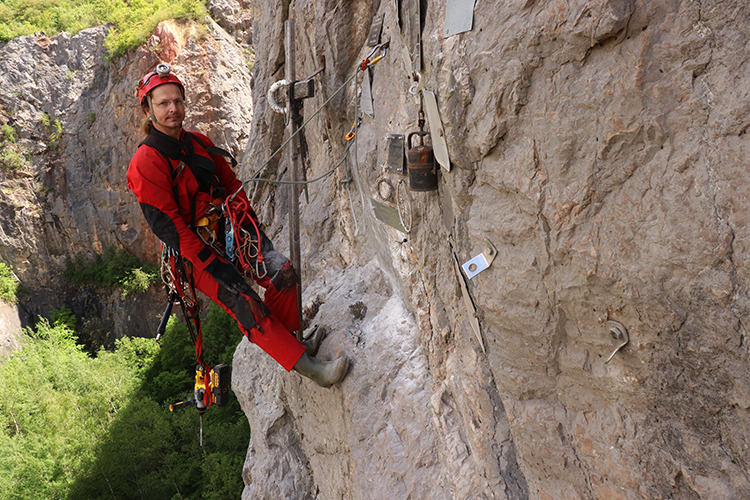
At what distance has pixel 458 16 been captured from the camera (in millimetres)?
1907

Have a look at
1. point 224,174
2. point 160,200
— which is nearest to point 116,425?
point 224,174

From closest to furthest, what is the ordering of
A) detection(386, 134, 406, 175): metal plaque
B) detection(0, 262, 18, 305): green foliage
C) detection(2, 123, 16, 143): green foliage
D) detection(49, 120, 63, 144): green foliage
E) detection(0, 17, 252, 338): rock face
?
1. detection(386, 134, 406, 175): metal plaque
2. detection(0, 17, 252, 338): rock face
3. detection(2, 123, 16, 143): green foliage
4. detection(0, 262, 18, 305): green foliage
5. detection(49, 120, 63, 144): green foliage

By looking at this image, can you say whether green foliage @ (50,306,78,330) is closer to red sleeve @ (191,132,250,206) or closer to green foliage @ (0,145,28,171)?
green foliage @ (0,145,28,171)

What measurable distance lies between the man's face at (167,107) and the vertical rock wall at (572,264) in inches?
49.0

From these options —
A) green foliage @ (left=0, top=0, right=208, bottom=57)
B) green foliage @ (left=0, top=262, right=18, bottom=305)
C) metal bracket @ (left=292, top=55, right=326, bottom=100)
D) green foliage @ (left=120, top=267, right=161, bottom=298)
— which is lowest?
green foliage @ (left=120, top=267, right=161, bottom=298)

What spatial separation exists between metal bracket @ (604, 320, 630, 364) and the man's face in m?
2.67

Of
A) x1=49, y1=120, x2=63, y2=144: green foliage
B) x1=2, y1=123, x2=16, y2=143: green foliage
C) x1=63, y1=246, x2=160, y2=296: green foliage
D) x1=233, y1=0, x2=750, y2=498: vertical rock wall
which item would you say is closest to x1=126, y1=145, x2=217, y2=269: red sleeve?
x1=233, y1=0, x2=750, y2=498: vertical rock wall

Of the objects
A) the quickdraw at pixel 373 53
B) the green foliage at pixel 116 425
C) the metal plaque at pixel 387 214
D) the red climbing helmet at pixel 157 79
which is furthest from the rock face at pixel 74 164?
the metal plaque at pixel 387 214

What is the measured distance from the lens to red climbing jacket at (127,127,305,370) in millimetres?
3055

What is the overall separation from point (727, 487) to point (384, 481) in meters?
1.84

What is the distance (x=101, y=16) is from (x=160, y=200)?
15.5m

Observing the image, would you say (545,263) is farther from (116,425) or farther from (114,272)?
Answer: (114,272)

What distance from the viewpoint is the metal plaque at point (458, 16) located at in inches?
73.2

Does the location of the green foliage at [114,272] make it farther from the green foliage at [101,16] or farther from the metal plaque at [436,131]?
the metal plaque at [436,131]
